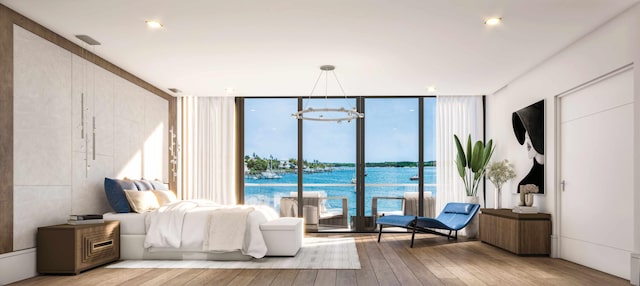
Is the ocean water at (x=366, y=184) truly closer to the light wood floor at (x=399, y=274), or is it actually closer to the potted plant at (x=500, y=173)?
the potted plant at (x=500, y=173)

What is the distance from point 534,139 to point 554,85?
33.2 inches

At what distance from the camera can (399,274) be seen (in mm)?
5105

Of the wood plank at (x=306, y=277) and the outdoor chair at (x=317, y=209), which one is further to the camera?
the outdoor chair at (x=317, y=209)

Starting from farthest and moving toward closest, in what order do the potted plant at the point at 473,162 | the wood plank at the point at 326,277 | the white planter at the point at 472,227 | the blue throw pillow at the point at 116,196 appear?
the potted plant at the point at 473,162, the white planter at the point at 472,227, the blue throw pillow at the point at 116,196, the wood plank at the point at 326,277

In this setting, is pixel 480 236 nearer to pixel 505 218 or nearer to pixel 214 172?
pixel 505 218

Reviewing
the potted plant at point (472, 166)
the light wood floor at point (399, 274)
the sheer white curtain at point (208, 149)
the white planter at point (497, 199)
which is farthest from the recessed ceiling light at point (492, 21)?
the sheer white curtain at point (208, 149)

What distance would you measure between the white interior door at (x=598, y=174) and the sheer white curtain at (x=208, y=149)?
5500 millimetres

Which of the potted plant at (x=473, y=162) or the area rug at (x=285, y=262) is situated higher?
the potted plant at (x=473, y=162)

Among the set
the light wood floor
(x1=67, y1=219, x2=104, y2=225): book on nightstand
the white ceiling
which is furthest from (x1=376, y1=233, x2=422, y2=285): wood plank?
(x1=67, y1=219, x2=104, y2=225): book on nightstand

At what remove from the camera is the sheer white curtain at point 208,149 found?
30.7 feet

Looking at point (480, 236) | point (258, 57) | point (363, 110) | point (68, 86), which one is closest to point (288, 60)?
point (258, 57)

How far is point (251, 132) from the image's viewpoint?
31.1ft

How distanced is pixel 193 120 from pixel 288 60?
355 cm

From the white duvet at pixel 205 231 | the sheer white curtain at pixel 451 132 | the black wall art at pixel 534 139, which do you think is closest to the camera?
the white duvet at pixel 205 231
